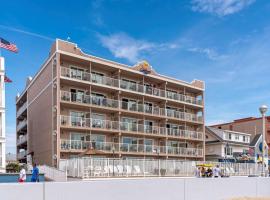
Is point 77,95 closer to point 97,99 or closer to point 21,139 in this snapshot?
point 97,99

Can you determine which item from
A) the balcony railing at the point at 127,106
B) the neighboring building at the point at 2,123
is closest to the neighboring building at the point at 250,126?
the balcony railing at the point at 127,106

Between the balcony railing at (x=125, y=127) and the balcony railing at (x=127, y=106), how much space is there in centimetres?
183

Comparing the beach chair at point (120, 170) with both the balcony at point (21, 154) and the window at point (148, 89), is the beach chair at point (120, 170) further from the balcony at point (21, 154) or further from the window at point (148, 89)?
the balcony at point (21, 154)

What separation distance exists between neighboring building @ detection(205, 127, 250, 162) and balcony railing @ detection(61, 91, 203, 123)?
6.28 metres

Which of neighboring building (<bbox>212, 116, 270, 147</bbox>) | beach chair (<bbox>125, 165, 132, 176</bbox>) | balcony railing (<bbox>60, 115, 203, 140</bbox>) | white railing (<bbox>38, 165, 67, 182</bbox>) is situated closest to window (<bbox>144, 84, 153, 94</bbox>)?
balcony railing (<bbox>60, 115, 203, 140</bbox>)

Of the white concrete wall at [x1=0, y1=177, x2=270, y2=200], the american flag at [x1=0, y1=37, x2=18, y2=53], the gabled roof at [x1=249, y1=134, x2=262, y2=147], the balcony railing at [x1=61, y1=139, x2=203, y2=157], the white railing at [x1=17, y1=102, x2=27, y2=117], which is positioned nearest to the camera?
the white concrete wall at [x1=0, y1=177, x2=270, y2=200]

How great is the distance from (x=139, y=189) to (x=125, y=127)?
30.0m

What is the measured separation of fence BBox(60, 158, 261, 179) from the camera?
26047 mm

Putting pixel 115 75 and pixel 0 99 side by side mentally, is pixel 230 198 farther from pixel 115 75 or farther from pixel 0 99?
pixel 115 75

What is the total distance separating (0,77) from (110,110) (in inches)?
495

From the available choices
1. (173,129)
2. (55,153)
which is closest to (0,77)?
(55,153)

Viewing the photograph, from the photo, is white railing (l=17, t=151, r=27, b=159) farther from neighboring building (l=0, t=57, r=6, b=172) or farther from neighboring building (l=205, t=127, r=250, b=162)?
neighboring building (l=205, t=127, r=250, b=162)

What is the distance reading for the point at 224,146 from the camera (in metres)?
55.2

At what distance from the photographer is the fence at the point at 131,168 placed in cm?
2605
